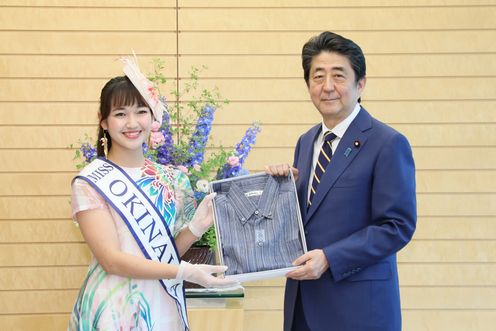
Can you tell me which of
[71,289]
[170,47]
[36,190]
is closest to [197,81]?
[170,47]

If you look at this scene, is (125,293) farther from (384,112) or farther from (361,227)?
(384,112)

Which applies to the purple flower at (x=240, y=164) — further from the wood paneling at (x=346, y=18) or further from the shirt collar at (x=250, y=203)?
the wood paneling at (x=346, y=18)

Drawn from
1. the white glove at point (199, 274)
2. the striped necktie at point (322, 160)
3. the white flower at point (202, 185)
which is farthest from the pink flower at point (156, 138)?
the white glove at point (199, 274)

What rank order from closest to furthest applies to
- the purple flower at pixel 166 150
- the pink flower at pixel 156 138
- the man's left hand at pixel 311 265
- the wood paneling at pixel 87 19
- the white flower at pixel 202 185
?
the man's left hand at pixel 311 265 → the white flower at pixel 202 185 → the pink flower at pixel 156 138 → the purple flower at pixel 166 150 → the wood paneling at pixel 87 19

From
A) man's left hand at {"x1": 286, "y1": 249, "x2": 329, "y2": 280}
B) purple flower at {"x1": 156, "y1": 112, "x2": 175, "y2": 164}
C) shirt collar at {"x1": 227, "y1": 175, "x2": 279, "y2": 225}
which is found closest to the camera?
man's left hand at {"x1": 286, "y1": 249, "x2": 329, "y2": 280}

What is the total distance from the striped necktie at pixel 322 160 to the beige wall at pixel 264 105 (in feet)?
5.12

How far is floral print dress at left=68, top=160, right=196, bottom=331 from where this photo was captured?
6.26 feet

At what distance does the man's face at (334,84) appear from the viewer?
7.11 ft

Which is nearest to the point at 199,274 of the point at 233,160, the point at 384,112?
the point at 233,160

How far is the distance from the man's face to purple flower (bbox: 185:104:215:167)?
3.01 feet

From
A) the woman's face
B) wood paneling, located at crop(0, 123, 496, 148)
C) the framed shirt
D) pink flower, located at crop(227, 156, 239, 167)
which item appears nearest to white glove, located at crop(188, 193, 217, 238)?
the framed shirt

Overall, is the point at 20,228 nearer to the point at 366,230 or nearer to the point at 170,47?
the point at 170,47

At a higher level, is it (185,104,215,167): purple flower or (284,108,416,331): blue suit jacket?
(185,104,215,167): purple flower

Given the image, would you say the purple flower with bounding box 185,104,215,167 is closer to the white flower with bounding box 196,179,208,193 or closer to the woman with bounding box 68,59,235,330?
the white flower with bounding box 196,179,208,193
